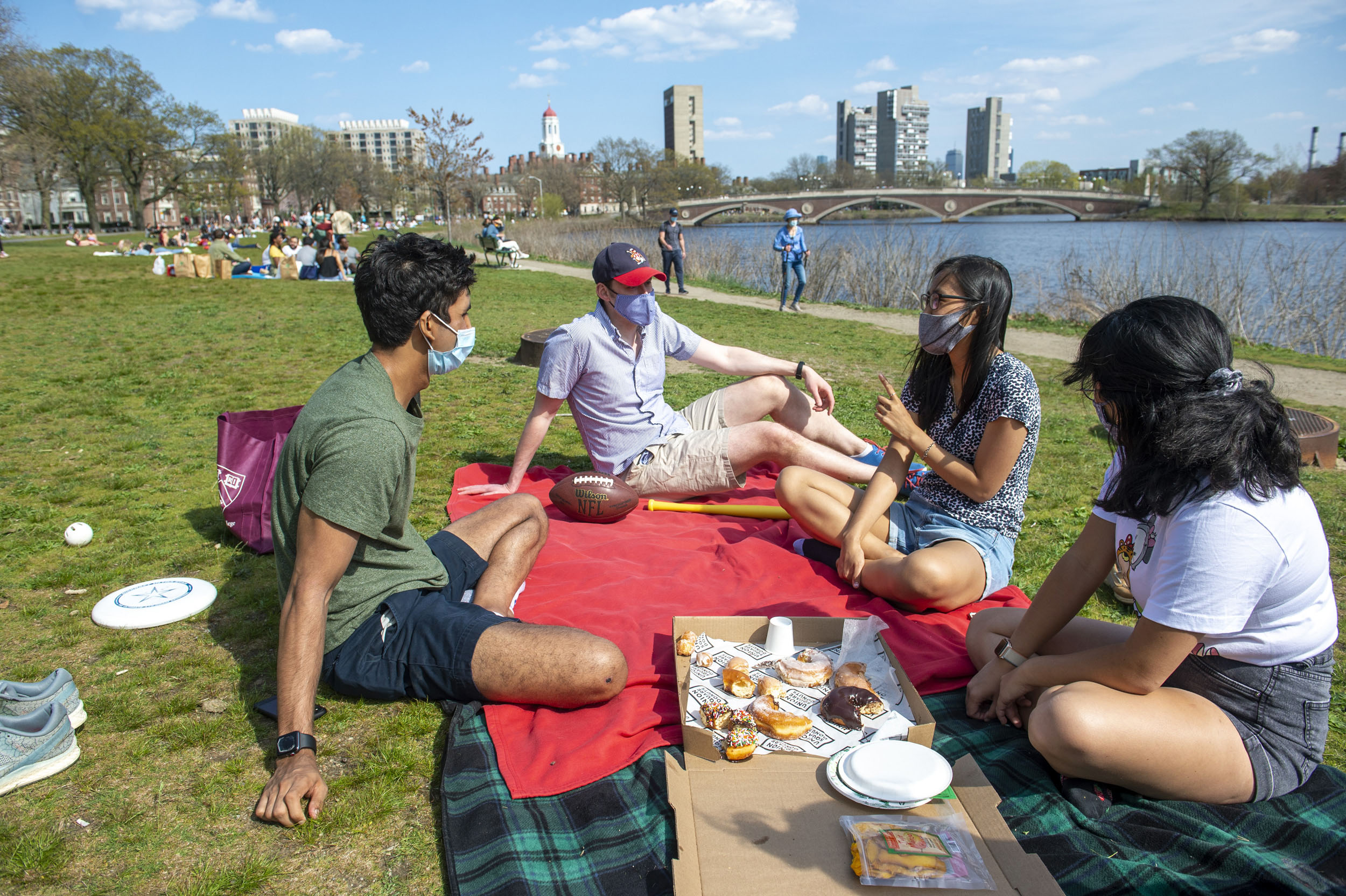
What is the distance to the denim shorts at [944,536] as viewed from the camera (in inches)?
136

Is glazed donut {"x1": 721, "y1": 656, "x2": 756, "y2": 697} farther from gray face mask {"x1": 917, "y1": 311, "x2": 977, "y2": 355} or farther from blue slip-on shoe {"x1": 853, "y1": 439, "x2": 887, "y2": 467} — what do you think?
blue slip-on shoe {"x1": 853, "y1": 439, "x2": 887, "y2": 467}

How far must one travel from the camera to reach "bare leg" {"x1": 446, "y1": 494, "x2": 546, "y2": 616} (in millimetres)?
3176

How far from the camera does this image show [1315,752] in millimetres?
2141

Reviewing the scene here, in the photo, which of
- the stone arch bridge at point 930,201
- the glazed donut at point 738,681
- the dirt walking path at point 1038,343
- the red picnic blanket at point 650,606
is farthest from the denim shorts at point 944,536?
the stone arch bridge at point 930,201

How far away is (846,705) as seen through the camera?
2.51 metres

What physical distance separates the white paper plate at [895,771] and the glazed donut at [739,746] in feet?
0.86

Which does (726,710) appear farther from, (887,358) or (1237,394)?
(887,358)

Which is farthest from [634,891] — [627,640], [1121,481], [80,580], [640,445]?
[80,580]

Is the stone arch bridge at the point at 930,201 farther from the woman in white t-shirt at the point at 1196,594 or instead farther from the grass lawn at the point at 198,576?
the woman in white t-shirt at the point at 1196,594

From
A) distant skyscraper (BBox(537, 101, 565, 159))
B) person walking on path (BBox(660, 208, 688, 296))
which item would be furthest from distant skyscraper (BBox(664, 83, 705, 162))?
person walking on path (BBox(660, 208, 688, 296))

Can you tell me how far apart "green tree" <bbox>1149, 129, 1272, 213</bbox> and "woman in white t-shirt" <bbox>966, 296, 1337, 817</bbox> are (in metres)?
50.4

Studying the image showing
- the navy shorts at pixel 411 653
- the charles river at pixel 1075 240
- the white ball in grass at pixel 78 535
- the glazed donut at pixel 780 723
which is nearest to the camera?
the glazed donut at pixel 780 723

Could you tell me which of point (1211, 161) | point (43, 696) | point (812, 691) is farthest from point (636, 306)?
point (1211, 161)

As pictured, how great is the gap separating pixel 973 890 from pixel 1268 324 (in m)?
14.7
